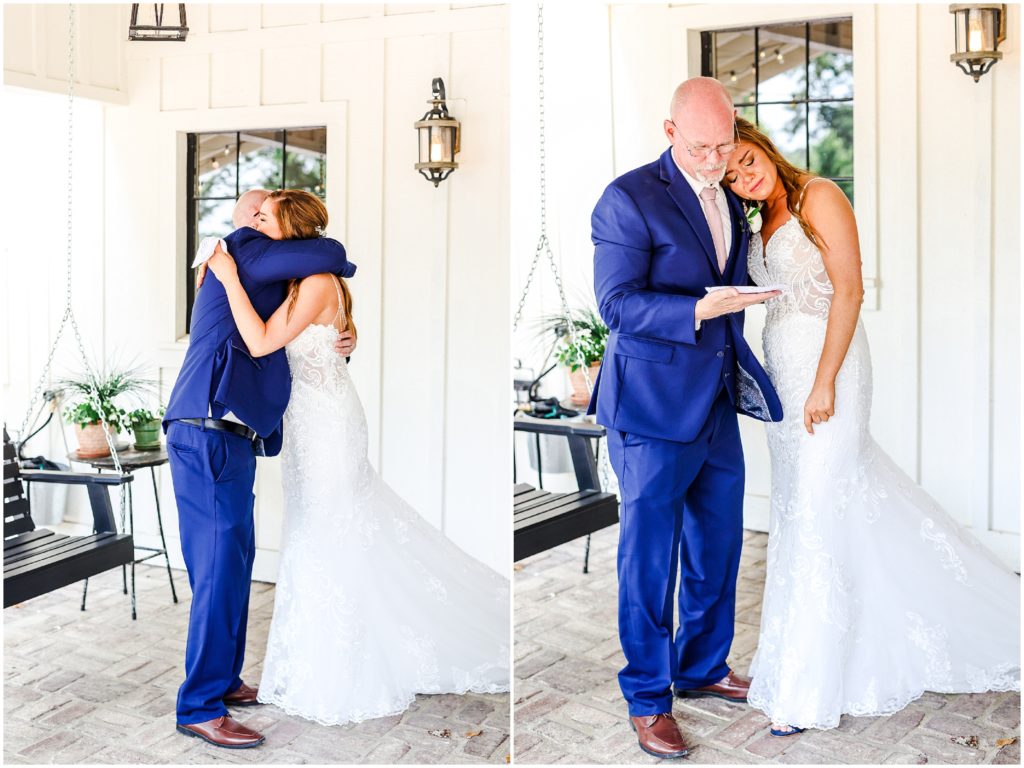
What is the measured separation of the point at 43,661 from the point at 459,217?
7.10 ft

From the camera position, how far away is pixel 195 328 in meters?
3.20

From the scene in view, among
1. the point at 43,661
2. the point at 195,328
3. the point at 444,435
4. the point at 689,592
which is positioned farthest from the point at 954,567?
the point at 43,661

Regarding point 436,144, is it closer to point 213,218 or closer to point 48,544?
point 213,218

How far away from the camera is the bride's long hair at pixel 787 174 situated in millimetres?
3020

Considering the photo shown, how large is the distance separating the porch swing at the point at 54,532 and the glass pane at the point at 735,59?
10.0 ft

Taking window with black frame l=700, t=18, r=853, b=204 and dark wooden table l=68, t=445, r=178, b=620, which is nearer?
dark wooden table l=68, t=445, r=178, b=620

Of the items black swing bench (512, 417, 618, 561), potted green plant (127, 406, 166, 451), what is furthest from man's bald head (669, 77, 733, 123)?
potted green plant (127, 406, 166, 451)

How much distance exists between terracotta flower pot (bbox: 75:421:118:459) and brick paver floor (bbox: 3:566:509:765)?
688mm

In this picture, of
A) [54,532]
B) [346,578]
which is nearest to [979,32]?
[346,578]

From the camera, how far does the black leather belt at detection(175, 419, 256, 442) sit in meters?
3.16

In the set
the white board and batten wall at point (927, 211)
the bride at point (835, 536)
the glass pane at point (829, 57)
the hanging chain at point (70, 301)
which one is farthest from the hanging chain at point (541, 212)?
the glass pane at point (829, 57)

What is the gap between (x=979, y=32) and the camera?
430 cm

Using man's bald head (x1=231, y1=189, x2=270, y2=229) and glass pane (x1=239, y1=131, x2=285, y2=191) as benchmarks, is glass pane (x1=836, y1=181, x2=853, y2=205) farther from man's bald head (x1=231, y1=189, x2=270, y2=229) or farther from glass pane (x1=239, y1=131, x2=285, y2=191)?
man's bald head (x1=231, y1=189, x2=270, y2=229)

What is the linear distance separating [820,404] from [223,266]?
5.96ft
